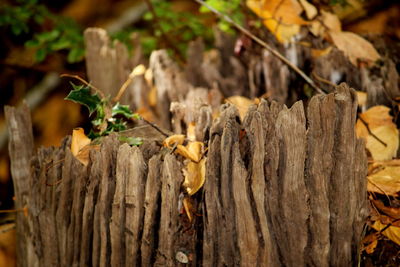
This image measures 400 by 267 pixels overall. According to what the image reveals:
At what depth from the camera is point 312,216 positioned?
3.84ft

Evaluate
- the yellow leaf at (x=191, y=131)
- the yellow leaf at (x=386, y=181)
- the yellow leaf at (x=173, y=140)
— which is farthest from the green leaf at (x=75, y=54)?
the yellow leaf at (x=386, y=181)

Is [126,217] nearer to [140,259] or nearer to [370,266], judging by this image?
[140,259]

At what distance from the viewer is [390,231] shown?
1.31 m

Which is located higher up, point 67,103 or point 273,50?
point 273,50

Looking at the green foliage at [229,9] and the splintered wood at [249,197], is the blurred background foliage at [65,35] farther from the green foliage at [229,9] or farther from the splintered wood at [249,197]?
the splintered wood at [249,197]

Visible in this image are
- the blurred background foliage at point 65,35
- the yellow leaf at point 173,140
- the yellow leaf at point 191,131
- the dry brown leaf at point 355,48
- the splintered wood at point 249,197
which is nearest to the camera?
the splintered wood at point 249,197

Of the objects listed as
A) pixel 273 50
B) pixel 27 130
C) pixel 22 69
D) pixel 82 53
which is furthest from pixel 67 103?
pixel 273 50

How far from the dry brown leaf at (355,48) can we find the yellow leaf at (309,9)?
0.71ft

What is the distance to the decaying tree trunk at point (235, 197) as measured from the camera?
1.16 meters

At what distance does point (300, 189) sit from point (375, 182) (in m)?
0.43

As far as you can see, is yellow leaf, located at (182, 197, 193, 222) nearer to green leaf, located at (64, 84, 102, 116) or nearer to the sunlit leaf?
the sunlit leaf

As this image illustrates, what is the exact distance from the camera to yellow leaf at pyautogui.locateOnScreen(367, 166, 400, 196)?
1.34 meters

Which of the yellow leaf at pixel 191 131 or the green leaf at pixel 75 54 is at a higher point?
the green leaf at pixel 75 54

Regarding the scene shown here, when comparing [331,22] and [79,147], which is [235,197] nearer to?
[79,147]
